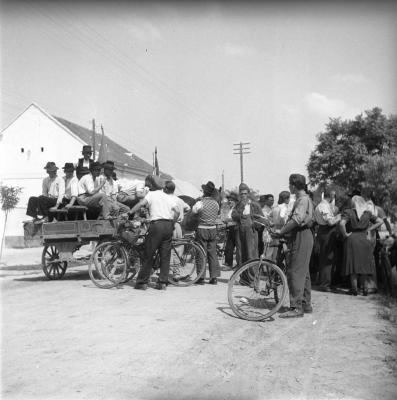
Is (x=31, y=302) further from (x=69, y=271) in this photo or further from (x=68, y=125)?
(x=68, y=125)

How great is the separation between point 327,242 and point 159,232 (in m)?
3.20

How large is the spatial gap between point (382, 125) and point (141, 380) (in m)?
40.1

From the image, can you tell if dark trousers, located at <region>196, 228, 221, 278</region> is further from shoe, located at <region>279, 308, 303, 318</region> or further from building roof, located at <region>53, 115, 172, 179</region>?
building roof, located at <region>53, 115, 172, 179</region>

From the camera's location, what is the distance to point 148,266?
826 centimetres

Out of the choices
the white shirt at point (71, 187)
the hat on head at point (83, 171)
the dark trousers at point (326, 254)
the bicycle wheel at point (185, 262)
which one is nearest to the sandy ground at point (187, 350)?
the dark trousers at point (326, 254)

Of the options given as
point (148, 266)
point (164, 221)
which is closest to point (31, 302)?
point (148, 266)

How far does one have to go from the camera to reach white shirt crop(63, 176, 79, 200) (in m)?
9.46

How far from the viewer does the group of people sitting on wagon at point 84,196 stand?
30.6ft

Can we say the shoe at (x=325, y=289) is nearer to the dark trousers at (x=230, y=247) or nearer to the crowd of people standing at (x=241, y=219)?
the crowd of people standing at (x=241, y=219)

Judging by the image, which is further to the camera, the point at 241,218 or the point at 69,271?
the point at 69,271

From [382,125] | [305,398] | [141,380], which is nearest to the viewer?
[305,398]

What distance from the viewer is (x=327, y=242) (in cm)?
902

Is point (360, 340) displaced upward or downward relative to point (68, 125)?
downward

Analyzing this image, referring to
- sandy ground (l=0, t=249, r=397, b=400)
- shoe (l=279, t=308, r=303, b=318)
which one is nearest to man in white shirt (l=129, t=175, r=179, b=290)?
sandy ground (l=0, t=249, r=397, b=400)
